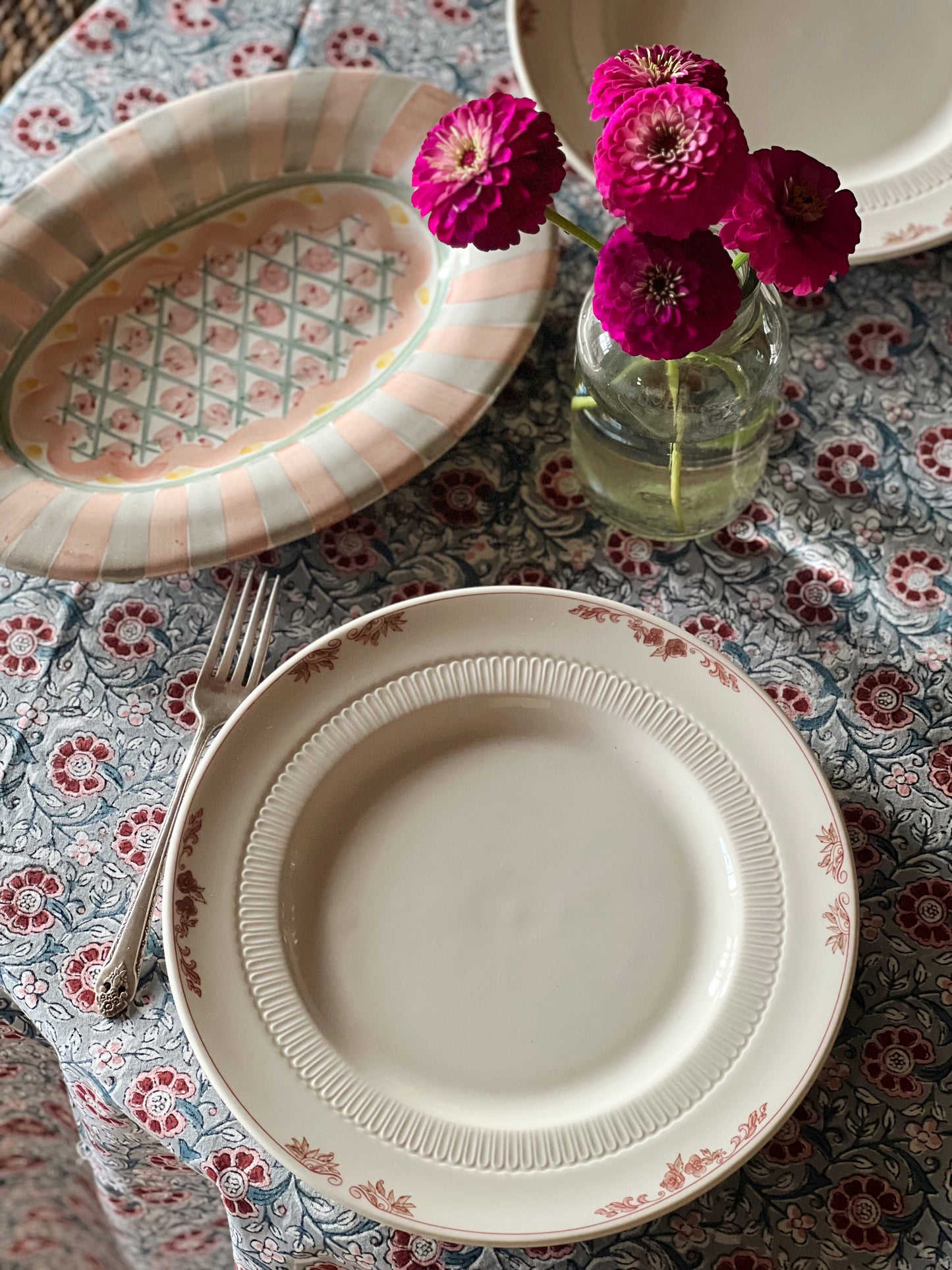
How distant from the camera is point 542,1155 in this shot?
56 cm

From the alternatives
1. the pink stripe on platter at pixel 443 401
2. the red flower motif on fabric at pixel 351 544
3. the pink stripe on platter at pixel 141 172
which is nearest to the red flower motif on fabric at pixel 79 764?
the red flower motif on fabric at pixel 351 544

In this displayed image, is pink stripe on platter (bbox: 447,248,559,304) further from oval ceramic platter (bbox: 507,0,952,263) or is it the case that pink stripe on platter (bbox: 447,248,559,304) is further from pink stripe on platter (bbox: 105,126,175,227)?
pink stripe on platter (bbox: 105,126,175,227)

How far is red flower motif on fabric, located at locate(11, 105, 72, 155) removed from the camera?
3.10ft

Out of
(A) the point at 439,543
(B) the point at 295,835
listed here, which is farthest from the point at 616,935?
(A) the point at 439,543

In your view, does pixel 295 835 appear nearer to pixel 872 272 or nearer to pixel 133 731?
pixel 133 731

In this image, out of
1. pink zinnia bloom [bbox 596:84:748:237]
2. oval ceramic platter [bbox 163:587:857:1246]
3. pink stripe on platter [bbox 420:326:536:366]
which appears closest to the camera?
pink zinnia bloom [bbox 596:84:748:237]

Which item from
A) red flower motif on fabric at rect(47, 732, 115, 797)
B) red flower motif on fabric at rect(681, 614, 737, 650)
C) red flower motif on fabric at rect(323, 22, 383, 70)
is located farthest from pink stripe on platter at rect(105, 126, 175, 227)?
red flower motif on fabric at rect(681, 614, 737, 650)

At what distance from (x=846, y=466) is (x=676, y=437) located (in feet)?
0.72

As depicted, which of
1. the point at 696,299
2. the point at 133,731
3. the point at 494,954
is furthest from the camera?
the point at 133,731

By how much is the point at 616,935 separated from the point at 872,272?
1.88 feet

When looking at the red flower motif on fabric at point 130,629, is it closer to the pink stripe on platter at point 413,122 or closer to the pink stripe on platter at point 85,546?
the pink stripe on platter at point 85,546

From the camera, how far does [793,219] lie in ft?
1.60

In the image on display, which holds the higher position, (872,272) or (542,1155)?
(872,272)

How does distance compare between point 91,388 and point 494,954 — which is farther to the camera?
point 91,388
